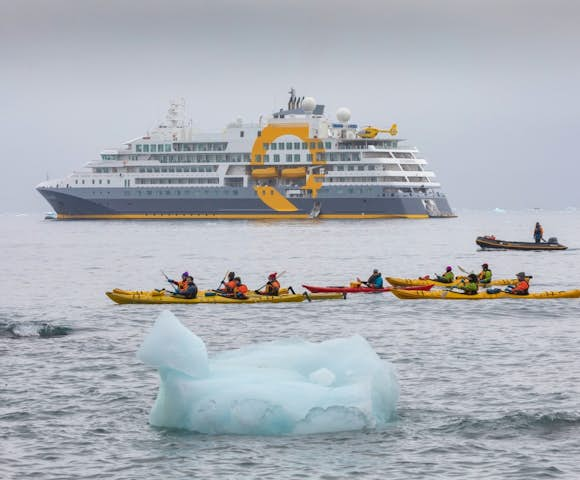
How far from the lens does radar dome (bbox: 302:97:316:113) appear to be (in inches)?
6206

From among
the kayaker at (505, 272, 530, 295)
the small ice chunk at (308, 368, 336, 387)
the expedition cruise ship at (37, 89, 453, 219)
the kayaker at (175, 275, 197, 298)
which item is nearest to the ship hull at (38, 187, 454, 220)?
the expedition cruise ship at (37, 89, 453, 219)

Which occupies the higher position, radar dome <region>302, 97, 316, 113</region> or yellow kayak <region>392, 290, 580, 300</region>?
radar dome <region>302, 97, 316, 113</region>

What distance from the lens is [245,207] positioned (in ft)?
490

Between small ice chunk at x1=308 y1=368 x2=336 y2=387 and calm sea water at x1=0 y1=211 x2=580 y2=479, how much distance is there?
1.05m

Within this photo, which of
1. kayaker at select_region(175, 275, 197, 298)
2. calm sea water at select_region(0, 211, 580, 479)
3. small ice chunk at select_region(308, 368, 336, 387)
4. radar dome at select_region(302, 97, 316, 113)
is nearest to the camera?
calm sea water at select_region(0, 211, 580, 479)

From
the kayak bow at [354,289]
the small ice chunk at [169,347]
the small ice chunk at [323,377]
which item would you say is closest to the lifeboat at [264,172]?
the kayak bow at [354,289]

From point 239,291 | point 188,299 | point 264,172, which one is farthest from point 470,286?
point 264,172

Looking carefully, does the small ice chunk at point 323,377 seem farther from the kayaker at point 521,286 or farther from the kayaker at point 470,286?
the kayaker at point 470,286

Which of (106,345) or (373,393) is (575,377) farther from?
(106,345)

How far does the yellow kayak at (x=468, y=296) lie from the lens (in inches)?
1702

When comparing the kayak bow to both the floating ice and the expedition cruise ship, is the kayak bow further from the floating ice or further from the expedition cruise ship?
the expedition cruise ship

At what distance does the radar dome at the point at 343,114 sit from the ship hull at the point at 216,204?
17.7 meters

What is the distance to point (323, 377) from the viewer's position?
1994 centimetres

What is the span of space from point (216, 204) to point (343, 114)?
25.3m
